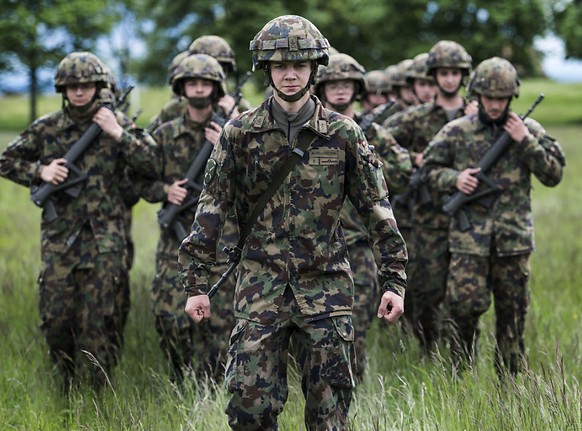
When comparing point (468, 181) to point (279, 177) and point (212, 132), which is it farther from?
point (279, 177)

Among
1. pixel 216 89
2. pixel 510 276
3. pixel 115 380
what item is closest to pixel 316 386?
pixel 115 380

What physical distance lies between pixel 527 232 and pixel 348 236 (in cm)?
132

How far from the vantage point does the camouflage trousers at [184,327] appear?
7.46 meters

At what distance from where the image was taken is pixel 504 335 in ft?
24.6

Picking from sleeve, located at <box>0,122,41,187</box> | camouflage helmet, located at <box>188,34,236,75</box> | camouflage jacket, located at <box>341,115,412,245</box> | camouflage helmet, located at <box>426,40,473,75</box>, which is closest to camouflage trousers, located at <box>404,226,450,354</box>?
camouflage jacket, located at <box>341,115,412,245</box>

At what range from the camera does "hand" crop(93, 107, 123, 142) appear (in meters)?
7.20

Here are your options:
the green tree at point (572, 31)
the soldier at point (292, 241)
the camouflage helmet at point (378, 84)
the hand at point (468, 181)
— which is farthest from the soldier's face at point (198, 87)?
the green tree at point (572, 31)

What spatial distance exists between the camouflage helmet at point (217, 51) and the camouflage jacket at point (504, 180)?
262 centimetres

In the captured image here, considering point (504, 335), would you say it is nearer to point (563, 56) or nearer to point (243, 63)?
point (243, 63)

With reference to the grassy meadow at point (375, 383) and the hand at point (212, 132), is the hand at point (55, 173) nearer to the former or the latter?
the hand at point (212, 132)

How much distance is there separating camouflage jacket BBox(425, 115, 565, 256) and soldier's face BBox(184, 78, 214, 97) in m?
1.92

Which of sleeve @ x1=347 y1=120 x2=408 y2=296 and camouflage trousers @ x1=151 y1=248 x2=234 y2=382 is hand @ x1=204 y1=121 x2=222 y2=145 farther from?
sleeve @ x1=347 y1=120 x2=408 y2=296

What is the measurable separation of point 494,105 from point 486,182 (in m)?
0.57

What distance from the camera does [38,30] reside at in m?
43.2
